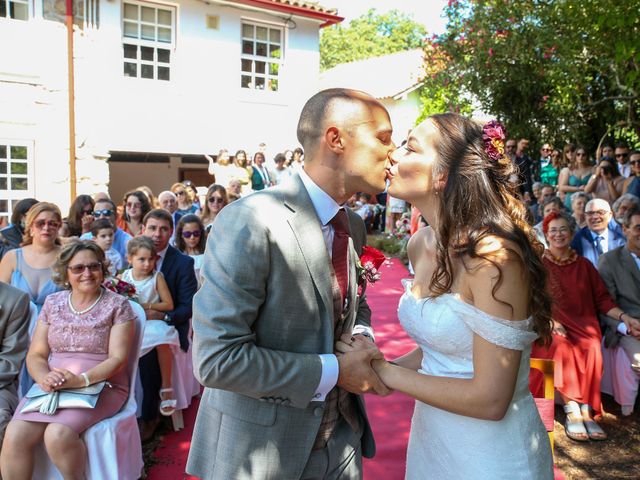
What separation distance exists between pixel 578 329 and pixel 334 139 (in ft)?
12.8

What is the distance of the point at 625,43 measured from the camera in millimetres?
6730

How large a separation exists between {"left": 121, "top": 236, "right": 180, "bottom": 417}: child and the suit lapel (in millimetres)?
3133

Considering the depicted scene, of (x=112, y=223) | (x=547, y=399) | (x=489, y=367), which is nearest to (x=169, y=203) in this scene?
(x=112, y=223)

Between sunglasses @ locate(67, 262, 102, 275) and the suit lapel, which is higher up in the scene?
the suit lapel

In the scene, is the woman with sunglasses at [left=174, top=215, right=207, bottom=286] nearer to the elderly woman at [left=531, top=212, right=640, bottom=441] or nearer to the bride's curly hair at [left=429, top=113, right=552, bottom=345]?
the elderly woman at [left=531, top=212, right=640, bottom=441]

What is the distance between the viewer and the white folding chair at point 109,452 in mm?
3512

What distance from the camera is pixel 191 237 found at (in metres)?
6.01

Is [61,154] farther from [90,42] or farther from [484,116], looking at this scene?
[484,116]

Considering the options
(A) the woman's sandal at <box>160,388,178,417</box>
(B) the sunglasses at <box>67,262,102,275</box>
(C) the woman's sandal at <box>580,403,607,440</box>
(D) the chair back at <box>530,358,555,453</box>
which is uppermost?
(B) the sunglasses at <box>67,262,102,275</box>

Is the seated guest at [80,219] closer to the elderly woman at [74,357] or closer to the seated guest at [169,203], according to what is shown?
the seated guest at [169,203]

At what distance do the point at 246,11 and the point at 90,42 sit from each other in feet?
14.2

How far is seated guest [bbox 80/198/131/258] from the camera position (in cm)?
625

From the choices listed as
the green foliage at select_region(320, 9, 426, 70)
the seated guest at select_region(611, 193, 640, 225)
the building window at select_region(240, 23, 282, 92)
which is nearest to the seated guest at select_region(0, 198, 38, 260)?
the seated guest at select_region(611, 193, 640, 225)

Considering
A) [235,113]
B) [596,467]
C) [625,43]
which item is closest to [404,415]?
[596,467]
